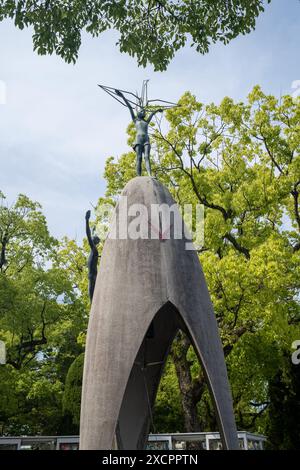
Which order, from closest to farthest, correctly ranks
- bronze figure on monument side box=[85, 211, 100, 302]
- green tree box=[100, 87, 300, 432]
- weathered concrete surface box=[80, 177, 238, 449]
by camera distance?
weathered concrete surface box=[80, 177, 238, 449] < bronze figure on monument side box=[85, 211, 100, 302] < green tree box=[100, 87, 300, 432]

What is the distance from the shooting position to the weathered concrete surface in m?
5.82

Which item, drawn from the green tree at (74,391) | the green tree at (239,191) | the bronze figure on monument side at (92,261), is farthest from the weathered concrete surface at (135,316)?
the green tree at (74,391)

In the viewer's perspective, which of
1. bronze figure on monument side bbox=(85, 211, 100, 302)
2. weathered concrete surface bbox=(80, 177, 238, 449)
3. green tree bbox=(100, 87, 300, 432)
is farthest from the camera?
green tree bbox=(100, 87, 300, 432)

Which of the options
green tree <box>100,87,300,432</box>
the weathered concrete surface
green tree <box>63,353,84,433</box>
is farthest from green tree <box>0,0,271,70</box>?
green tree <box>63,353,84,433</box>

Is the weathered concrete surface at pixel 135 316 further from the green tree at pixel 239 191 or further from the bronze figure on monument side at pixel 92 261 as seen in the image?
the green tree at pixel 239 191

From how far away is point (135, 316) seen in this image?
20.3ft

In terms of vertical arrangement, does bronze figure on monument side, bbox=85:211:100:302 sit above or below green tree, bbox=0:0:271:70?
below

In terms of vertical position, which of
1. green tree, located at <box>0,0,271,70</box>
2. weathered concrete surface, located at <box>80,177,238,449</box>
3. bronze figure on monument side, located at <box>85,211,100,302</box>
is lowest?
weathered concrete surface, located at <box>80,177,238,449</box>

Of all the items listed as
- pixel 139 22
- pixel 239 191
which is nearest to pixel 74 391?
pixel 239 191

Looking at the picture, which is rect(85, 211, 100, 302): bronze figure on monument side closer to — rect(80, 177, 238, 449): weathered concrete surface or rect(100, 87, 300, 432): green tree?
rect(80, 177, 238, 449): weathered concrete surface

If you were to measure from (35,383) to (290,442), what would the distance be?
1051 cm

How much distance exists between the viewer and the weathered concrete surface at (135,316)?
582 cm

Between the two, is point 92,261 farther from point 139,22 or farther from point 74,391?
point 74,391
